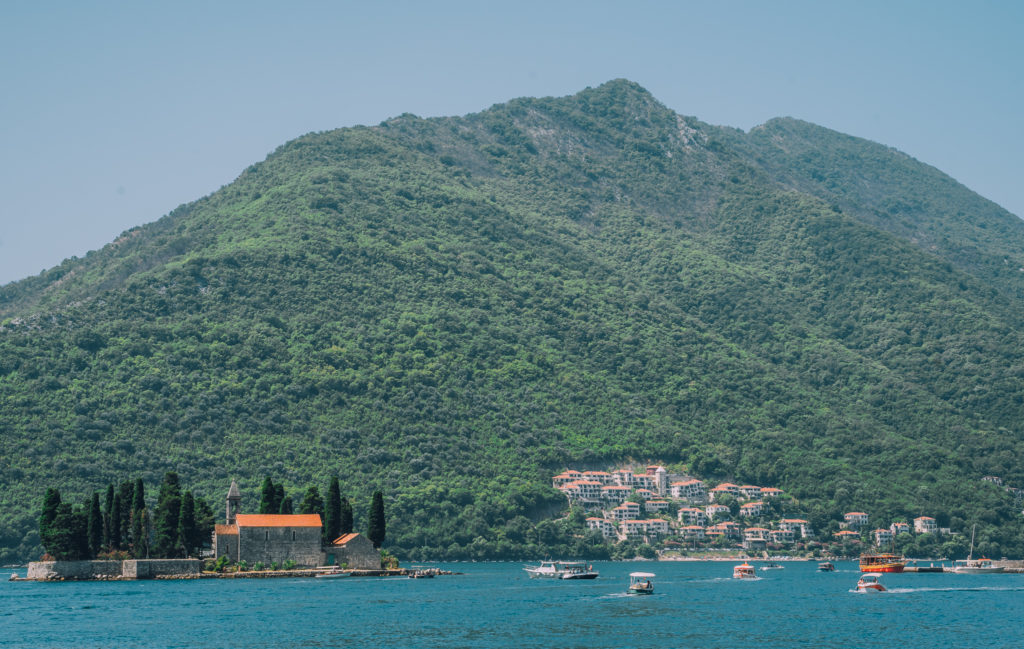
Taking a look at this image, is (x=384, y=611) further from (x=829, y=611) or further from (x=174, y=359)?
(x=174, y=359)

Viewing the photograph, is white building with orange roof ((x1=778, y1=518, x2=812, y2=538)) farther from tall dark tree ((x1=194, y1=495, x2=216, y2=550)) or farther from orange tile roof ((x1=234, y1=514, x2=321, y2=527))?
tall dark tree ((x1=194, y1=495, x2=216, y2=550))

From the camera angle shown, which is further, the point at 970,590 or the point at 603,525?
the point at 603,525

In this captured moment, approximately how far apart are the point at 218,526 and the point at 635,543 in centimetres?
8241

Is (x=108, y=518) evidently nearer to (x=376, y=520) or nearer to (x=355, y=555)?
(x=355, y=555)

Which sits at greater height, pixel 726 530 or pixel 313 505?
pixel 313 505

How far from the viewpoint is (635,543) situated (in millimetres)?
190000

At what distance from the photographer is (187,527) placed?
117 m

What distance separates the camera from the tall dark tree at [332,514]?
125500 mm

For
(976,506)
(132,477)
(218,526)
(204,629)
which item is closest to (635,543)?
(976,506)

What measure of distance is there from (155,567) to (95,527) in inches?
270

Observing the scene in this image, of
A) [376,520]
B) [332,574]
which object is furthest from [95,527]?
[376,520]

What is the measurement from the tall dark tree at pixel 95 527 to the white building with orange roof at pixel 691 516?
332 ft

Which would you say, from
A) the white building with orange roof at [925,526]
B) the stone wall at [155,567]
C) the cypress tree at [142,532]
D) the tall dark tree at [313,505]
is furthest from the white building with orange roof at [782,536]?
the cypress tree at [142,532]

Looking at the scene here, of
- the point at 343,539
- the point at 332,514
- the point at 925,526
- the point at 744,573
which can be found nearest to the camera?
the point at 332,514
